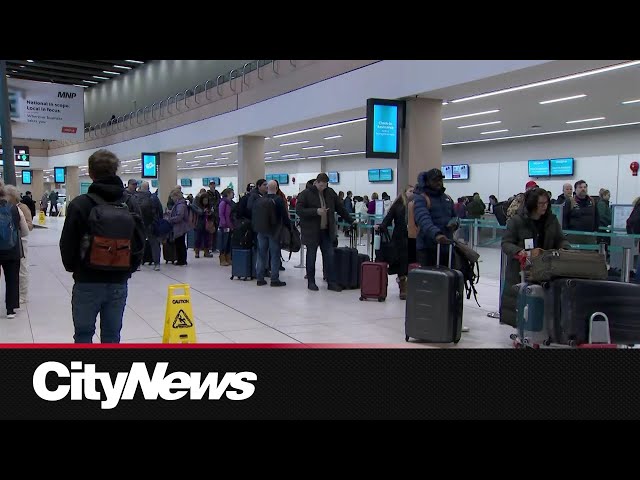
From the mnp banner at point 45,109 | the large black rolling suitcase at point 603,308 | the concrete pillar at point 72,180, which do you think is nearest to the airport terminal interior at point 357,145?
the mnp banner at point 45,109

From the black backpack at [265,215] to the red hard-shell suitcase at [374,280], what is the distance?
1.72 meters

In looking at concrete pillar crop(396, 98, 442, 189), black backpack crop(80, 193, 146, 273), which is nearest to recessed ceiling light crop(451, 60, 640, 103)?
concrete pillar crop(396, 98, 442, 189)

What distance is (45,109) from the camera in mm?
13727

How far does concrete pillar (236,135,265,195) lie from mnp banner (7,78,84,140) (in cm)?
423

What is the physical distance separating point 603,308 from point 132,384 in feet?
11.1

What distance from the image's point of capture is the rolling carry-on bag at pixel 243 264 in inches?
389

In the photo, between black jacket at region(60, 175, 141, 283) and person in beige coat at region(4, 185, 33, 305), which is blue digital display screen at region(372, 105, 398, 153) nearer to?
person in beige coat at region(4, 185, 33, 305)

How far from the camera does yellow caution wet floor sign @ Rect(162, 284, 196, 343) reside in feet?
15.3

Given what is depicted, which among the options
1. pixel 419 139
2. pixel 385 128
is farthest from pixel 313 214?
pixel 419 139

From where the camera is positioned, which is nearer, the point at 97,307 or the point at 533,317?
the point at 97,307

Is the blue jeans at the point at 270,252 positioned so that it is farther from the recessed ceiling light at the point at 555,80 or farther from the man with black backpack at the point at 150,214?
the recessed ceiling light at the point at 555,80

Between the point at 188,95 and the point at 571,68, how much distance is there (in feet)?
50.3

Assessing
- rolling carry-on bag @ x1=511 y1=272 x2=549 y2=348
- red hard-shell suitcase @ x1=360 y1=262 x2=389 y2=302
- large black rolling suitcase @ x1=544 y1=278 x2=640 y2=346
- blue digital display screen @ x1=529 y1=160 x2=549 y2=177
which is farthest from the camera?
blue digital display screen @ x1=529 y1=160 x2=549 y2=177

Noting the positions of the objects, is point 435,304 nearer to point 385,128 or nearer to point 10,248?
point 10,248
